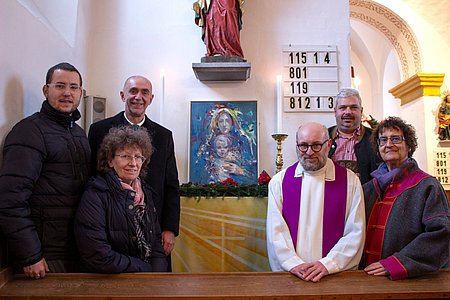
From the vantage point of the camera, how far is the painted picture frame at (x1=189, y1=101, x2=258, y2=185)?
151 inches

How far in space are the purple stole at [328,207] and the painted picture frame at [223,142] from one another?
164 cm

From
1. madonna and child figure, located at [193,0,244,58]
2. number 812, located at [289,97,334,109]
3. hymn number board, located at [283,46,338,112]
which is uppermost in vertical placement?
madonna and child figure, located at [193,0,244,58]

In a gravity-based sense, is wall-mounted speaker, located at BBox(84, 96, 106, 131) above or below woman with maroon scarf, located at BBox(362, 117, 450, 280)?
above

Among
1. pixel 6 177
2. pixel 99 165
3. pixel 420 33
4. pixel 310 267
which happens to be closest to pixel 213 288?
pixel 310 267

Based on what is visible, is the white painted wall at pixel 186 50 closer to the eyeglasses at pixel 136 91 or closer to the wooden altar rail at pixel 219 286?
the eyeglasses at pixel 136 91

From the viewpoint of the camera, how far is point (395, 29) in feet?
22.8

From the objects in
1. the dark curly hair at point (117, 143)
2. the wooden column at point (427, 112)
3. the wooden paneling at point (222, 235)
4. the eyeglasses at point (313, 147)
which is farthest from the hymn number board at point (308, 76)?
the wooden column at point (427, 112)

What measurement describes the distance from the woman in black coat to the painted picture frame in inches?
68.2

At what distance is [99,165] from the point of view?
6.60 feet

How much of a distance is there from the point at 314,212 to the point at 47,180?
4.43 feet

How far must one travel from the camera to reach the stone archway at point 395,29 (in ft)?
21.8

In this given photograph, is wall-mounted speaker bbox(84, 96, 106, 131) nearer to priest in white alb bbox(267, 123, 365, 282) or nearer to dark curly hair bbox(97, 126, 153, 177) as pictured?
dark curly hair bbox(97, 126, 153, 177)

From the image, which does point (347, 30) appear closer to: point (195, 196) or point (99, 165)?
point (195, 196)

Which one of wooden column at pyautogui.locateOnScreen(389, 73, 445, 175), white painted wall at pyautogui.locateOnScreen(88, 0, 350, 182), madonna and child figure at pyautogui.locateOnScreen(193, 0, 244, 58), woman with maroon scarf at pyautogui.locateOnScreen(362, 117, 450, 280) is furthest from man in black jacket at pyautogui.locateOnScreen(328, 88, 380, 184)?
wooden column at pyautogui.locateOnScreen(389, 73, 445, 175)
